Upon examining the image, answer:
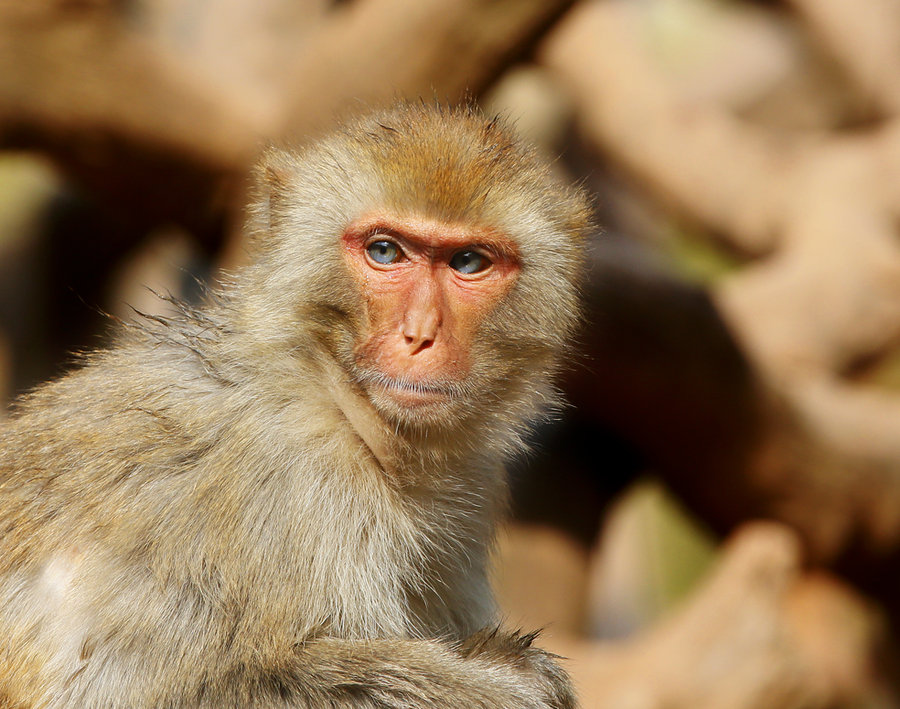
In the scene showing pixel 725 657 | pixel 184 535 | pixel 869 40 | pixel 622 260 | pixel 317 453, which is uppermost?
pixel 869 40

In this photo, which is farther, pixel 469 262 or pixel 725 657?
pixel 725 657

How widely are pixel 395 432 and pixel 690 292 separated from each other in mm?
3849

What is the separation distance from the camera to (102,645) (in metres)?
2.69

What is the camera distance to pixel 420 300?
2.97m

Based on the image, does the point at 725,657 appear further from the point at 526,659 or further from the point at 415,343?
the point at 415,343

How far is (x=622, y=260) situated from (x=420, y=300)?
3660 mm

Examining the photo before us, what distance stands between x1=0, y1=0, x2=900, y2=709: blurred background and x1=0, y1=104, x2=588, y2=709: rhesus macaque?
5.10 feet

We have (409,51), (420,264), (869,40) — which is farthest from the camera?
(869,40)

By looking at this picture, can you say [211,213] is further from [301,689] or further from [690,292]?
[301,689]

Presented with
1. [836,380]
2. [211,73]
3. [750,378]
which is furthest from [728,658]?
[211,73]

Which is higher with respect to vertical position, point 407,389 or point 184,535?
point 407,389

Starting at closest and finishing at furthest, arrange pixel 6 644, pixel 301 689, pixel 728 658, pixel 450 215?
pixel 301 689
pixel 6 644
pixel 450 215
pixel 728 658

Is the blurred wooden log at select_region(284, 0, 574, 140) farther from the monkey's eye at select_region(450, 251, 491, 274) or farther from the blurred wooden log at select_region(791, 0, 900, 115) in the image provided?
the blurred wooden log at select_region(791, 0, 900, 115)

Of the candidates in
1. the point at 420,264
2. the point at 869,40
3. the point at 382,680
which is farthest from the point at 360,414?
the point at 869,40
